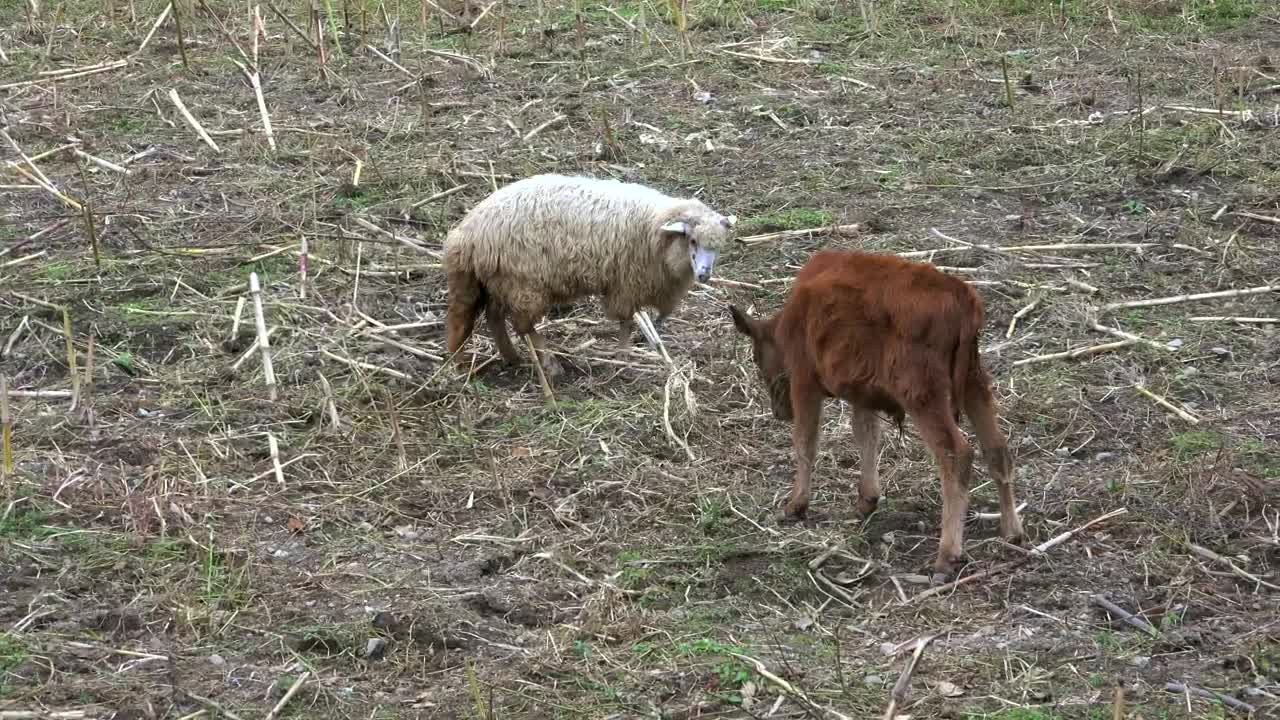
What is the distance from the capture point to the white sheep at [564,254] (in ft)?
29.4

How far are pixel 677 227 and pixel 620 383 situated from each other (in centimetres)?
93

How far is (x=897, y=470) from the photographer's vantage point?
769cm

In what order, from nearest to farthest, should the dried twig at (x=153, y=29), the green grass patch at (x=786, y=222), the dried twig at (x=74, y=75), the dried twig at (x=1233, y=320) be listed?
the dried twig at (x=1233, y=320) < the green grass patch at (x=786, y=222) < the dried twig at (x=74, y=75) < the dried twig at (x=153, y=29)

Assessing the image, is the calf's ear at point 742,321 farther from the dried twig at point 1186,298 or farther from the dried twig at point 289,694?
the dried twig at point 1186,298

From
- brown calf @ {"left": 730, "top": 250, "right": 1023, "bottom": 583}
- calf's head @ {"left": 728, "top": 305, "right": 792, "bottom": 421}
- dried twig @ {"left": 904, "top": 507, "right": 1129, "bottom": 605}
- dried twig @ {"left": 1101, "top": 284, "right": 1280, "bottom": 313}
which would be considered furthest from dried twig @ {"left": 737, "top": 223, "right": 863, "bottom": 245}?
dried twig @ {"left": 904, "top": 507, "right": 1129, "bottom": 605}

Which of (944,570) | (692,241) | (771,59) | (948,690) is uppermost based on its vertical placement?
(692,241)

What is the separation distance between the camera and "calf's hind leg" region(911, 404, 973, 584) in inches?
254

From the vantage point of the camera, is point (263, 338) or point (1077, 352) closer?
point (263, 338)

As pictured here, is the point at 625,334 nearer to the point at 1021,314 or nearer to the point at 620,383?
the point at 620,383

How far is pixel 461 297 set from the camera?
916 cm

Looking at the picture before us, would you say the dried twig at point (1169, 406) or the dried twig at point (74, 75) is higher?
the dried twig at point (74, 75)

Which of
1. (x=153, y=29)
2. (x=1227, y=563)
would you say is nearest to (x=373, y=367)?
(x=1227, y=563)

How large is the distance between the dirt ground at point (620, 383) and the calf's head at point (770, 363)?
42cm

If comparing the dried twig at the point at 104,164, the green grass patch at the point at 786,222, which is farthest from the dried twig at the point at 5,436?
the green grass patch at the point at 786,222
